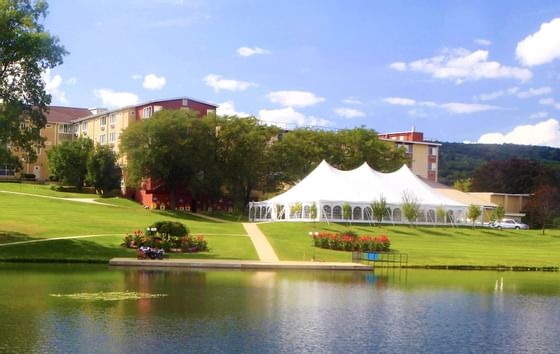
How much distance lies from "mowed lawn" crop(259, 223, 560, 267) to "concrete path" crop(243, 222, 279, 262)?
538 millimetres

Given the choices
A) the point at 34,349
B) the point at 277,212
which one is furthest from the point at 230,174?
the point at 34,349

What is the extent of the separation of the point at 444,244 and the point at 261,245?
17691mm

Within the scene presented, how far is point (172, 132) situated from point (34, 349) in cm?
6561

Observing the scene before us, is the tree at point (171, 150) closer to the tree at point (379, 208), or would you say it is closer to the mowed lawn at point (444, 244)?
the mowed lawn at point (444, 244)

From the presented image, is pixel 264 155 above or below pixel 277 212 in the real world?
above

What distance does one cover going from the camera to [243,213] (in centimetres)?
8512

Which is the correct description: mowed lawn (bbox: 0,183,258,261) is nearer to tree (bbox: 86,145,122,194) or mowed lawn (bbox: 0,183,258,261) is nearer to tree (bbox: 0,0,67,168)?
tree (bbox: 0,0,67,168)

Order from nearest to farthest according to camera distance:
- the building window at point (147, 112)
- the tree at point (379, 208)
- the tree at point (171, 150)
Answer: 1. the tree at point (379, 208)
2. the tree at point (171, 150)
3. the building window at point (147, 112)

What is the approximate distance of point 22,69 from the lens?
4381 centimetres

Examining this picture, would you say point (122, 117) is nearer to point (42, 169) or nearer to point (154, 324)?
point (42, 169)

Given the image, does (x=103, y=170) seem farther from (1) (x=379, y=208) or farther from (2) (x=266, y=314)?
(2) (x=266, y=314)

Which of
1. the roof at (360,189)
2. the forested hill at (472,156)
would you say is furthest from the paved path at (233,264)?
the forested hill at (472,156)

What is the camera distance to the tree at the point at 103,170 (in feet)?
299

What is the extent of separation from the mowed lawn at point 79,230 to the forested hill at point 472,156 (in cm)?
10808
